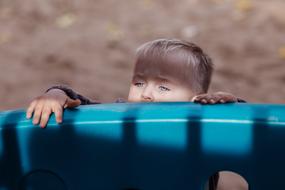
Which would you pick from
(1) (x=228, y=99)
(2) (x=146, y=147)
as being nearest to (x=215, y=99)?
(1) (x=228, y=99)

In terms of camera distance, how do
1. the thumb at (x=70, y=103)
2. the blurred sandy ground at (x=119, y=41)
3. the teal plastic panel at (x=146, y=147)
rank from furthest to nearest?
1. the blurred sandy ground at (x=119, y=41)
2. the thumb at (x=70, y=103)
3. the teal plastic panel at (x=146, y=147)

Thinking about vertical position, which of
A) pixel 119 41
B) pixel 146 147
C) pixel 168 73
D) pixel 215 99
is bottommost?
pixel 146 147

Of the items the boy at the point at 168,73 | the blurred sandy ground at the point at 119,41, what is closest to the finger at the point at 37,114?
the boy at the point at 168,73

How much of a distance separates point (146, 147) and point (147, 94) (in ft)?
1.07

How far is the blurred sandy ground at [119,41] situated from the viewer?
3871 millimetres

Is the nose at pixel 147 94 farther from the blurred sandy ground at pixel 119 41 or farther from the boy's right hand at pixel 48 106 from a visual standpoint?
the blurred sandy ground at pixel 119 41

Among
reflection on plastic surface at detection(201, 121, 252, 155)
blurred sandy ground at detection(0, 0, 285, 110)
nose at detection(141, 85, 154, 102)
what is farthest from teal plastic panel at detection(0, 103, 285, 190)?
blurred sandy ground at detection(0, 0, 285, 110)

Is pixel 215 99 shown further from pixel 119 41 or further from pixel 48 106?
pixel 119 41

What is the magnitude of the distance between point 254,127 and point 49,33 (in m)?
3.56

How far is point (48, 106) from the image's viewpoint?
1443mm

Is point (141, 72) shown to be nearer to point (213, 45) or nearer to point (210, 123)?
point (210, 123)

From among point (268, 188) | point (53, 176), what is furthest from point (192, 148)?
point (53, 176)

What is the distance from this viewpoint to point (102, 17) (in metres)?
5.05

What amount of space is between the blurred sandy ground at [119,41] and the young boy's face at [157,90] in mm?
1877
